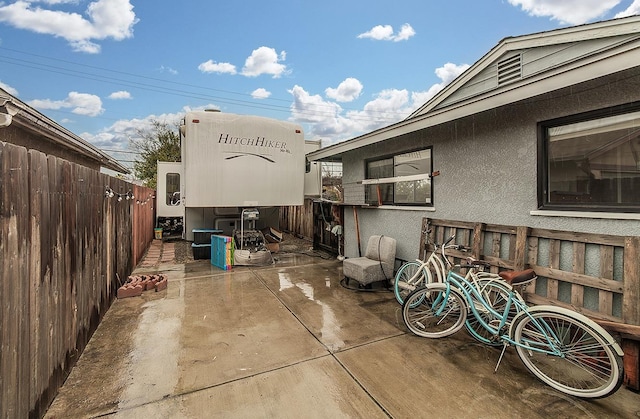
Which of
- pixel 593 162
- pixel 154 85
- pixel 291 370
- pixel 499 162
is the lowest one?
pixel 291 370

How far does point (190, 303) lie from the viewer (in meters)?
4.24

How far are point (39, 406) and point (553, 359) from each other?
4093mm

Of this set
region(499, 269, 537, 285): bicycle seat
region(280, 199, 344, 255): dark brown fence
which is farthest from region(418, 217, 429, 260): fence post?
region(280, 199, 344, 255): dark brown fence

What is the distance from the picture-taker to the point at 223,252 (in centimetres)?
632

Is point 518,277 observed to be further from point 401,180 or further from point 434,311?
point 401,180

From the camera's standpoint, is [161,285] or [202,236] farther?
[202,236]

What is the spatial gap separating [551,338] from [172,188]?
11082 mm

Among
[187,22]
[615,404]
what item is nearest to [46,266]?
[615,404]

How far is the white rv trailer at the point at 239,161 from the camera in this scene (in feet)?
19.5

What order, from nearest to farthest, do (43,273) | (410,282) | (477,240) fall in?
(43,273) < (477,240) < (410,282)

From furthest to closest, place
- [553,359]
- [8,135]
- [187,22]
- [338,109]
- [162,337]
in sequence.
Result: 1. [338,109]
2. [187,22]
3. [8,135]
4. [162,337]
5. [553,359]

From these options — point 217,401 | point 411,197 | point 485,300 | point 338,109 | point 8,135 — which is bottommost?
point 217,401

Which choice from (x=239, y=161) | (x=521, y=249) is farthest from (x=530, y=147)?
(x=239, y=161)

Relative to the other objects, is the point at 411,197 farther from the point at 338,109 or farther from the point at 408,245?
the point at 338,109
